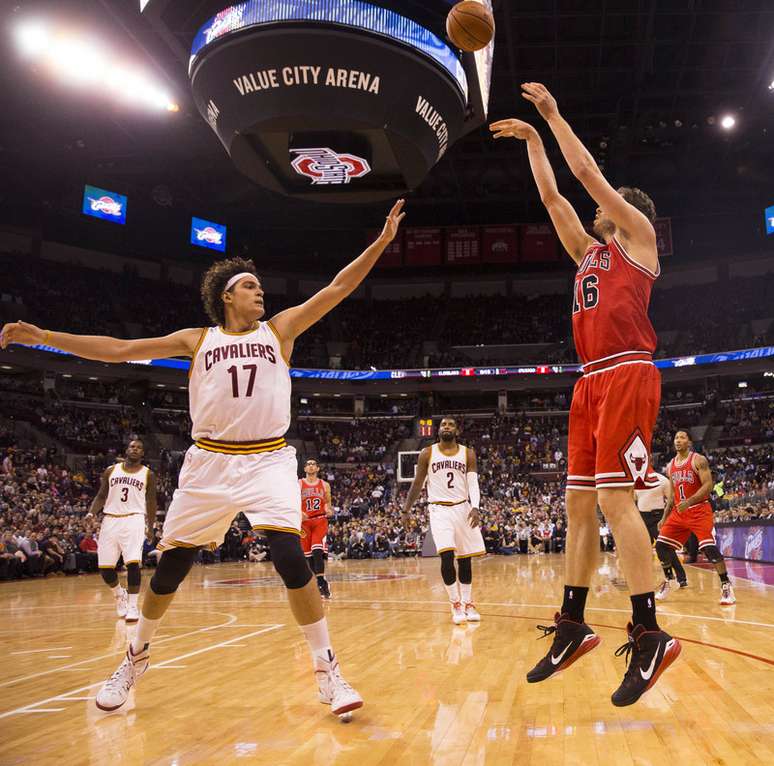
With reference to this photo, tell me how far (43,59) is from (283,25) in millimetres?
15198

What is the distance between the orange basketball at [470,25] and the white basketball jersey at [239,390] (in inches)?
135

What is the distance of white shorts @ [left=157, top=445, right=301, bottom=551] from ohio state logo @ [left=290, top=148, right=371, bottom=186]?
30.9 ft

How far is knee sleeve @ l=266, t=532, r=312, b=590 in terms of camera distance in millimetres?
3648

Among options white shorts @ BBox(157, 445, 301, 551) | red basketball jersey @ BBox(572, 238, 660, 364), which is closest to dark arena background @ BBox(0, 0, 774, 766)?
white shorts @ BBox(157, 445, 301, 551)

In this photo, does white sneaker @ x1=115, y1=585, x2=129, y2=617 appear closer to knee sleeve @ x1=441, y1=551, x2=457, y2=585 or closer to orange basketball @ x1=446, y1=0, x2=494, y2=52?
knee sleeve @ x1=441, y1=551, x2=457, y2=585

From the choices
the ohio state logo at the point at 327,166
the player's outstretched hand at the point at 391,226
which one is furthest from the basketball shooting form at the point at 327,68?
the player's outstretched hand at the point at 391,226

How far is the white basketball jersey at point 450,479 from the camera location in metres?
8.23

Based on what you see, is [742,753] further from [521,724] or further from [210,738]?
[210,738]

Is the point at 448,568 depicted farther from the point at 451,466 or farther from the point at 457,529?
the point at 451,466

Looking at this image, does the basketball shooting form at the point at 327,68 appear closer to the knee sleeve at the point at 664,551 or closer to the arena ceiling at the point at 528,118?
the knee sleeve at the point at 664,551

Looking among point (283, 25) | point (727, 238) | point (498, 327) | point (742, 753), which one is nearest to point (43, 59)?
point (283, 25)

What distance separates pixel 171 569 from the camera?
12.7ft

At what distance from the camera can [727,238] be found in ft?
129

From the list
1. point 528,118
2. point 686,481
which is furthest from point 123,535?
point 528,118
